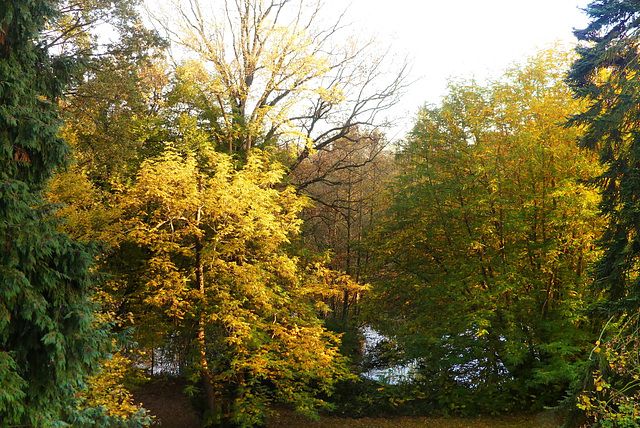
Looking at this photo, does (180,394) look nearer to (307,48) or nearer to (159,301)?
(159,301)

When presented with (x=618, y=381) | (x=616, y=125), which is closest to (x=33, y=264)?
(x=618, y=381)

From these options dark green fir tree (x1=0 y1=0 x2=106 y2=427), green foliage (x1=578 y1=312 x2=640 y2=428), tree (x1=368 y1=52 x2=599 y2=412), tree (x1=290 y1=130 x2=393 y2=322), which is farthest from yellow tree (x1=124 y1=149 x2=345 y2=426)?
tree (x1=290 y1=130 x2=393 y2=322)

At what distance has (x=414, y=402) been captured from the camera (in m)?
13.9

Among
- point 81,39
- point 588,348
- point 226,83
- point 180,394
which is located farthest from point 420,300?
point 81,39

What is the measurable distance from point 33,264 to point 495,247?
38.8 ft

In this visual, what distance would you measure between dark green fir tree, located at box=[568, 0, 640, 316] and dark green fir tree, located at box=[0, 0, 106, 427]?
23.1 ft

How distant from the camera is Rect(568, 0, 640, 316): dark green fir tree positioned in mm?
6582

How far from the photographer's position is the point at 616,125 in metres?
6.93

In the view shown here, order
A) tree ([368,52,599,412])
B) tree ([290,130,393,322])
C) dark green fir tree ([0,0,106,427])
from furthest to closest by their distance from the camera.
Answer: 1. tree ([290,130,393,322])
2. tree ([368,52,599,412])
3. dark green fir tree ([0,0,106,427])

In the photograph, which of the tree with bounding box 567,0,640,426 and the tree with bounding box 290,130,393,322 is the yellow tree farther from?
the tree with bounding box 290,130,393,322

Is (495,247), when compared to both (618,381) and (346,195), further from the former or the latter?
(346,195)

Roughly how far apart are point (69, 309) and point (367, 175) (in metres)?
19.6

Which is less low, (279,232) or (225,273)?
(279,232)

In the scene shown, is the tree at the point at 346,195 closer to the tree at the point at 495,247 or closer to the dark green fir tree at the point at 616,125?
the tree at the point at 495,247
